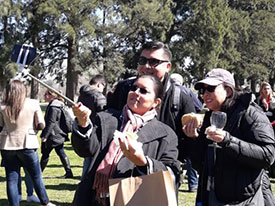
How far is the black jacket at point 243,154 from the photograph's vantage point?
3086 mm

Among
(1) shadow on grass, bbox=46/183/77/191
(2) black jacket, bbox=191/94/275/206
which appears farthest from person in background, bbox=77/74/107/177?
(2) black jacket, bbox=191/94/275/206

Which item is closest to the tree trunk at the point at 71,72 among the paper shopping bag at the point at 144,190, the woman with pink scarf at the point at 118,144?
the woman with pink scarf at the point at 118,144

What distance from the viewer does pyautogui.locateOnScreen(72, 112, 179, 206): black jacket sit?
2.78 m

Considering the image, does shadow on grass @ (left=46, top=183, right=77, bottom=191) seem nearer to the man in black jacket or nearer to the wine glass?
the man in black jacket

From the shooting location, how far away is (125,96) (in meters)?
3.54

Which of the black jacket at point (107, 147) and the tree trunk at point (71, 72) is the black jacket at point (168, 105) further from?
the tree trunk at point (71, 72)

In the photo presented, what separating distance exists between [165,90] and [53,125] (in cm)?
508

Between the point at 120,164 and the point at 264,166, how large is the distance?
1.09m

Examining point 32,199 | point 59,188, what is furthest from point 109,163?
point 59,188

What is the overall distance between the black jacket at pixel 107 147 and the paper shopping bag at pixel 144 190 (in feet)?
0.44

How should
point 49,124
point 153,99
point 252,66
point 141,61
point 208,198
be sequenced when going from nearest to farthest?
point 153,99, point 208,198, point 141,61, point 49,124, point 252,66

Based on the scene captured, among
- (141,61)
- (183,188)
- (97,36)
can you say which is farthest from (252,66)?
(141,61)

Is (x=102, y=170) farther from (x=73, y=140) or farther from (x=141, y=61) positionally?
(x=141, y=61)

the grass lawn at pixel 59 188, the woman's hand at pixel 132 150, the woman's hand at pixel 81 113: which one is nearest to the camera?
the woman's hand at pixel 132 150
